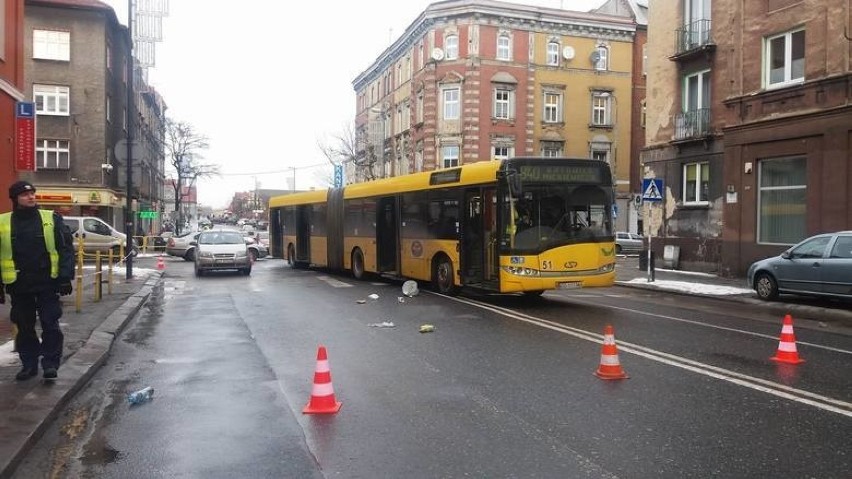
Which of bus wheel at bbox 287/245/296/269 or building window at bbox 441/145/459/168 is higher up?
building window at bbox 441/145/459/168

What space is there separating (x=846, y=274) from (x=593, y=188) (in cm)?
510

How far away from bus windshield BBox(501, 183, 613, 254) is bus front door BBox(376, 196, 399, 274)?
18.0 ft

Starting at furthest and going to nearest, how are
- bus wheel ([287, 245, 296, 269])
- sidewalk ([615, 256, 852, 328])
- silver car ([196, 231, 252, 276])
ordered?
bus wheel ([287, 245, 296, 269]) < silver car ([196, 231, 252, 276]) < sidewalk ([615, 256, 852, 328])

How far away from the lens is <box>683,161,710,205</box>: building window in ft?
76.1

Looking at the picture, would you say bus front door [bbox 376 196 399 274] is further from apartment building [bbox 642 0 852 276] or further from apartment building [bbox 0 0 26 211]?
apartment building [bbox 642 0 852 276]

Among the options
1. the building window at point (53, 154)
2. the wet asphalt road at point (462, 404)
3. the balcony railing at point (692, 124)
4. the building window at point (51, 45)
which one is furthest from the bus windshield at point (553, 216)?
the building window at point (51, 45)

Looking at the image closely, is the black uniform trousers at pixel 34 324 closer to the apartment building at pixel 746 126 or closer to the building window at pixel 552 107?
the apartment building at pixel 746 126

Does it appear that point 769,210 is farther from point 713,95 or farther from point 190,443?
point 190,443

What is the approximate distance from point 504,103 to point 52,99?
85.6 feet

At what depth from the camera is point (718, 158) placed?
22328 millimetres

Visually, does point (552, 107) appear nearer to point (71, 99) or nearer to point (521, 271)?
point (71, 99)

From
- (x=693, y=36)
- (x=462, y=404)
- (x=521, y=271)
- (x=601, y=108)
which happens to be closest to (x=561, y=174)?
(x=521, y=271)

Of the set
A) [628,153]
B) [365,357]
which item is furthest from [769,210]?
[628,153]

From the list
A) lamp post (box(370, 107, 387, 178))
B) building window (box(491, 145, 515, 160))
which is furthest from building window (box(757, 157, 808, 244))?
lamp post (box(370, 107, 387, 178))
